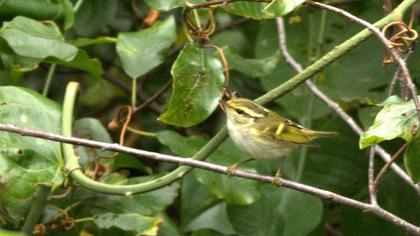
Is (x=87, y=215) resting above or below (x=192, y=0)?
below

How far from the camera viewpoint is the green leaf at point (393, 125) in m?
2.63

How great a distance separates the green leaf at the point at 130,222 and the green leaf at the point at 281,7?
0.92m

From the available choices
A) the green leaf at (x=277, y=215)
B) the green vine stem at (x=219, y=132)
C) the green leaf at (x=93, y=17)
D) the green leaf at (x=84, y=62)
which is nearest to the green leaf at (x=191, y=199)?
the green leaf at (x=277, y=215)

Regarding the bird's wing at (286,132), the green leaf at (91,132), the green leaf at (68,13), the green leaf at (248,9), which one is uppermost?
the green leaf at (248,9)

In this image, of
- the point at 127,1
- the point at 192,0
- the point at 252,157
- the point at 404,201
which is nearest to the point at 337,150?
the point at 404,201

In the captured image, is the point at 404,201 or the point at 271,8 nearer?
the point at 271,8

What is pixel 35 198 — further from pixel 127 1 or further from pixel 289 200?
pixel 127 1

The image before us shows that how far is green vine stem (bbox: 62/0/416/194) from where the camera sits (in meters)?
2.98

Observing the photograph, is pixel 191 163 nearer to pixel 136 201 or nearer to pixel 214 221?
pixel 136 201

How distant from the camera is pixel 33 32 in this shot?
3.66m

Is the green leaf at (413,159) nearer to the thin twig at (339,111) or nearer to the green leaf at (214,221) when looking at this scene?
the thin twig at (339,111)

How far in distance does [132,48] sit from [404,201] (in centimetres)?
117

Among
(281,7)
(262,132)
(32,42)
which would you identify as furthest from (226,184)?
(281,7)

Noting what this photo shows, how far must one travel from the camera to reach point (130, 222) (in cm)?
351
